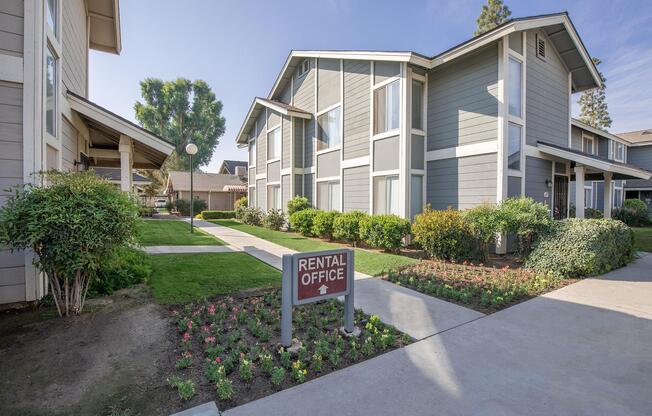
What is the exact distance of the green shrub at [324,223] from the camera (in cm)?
1242

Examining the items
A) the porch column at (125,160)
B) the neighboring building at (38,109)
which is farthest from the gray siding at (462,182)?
the porch column at (125,160)

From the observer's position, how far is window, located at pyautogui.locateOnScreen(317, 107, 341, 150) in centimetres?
1387

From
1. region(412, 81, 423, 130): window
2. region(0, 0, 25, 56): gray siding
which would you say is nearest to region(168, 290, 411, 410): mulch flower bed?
region(0, 0, 25, 56): gray siding

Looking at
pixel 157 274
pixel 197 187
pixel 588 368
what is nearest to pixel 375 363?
pixel 588 368

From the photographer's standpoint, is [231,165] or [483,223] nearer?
[483,223]

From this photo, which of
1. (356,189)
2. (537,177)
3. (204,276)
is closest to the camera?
(204,276)

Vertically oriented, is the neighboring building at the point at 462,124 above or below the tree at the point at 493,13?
below

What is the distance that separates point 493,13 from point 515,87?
20.5 m

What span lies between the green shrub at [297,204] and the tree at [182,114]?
91.2ft

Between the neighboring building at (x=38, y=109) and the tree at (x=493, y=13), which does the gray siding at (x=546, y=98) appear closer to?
the neighboring building at (x=38, y=109)

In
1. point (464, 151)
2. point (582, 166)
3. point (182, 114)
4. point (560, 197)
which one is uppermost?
point (182, 114)

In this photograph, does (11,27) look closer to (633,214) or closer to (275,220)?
(275,220)

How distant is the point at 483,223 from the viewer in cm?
816

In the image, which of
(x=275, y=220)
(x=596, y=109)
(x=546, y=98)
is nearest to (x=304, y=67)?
(x=275, y=220)
